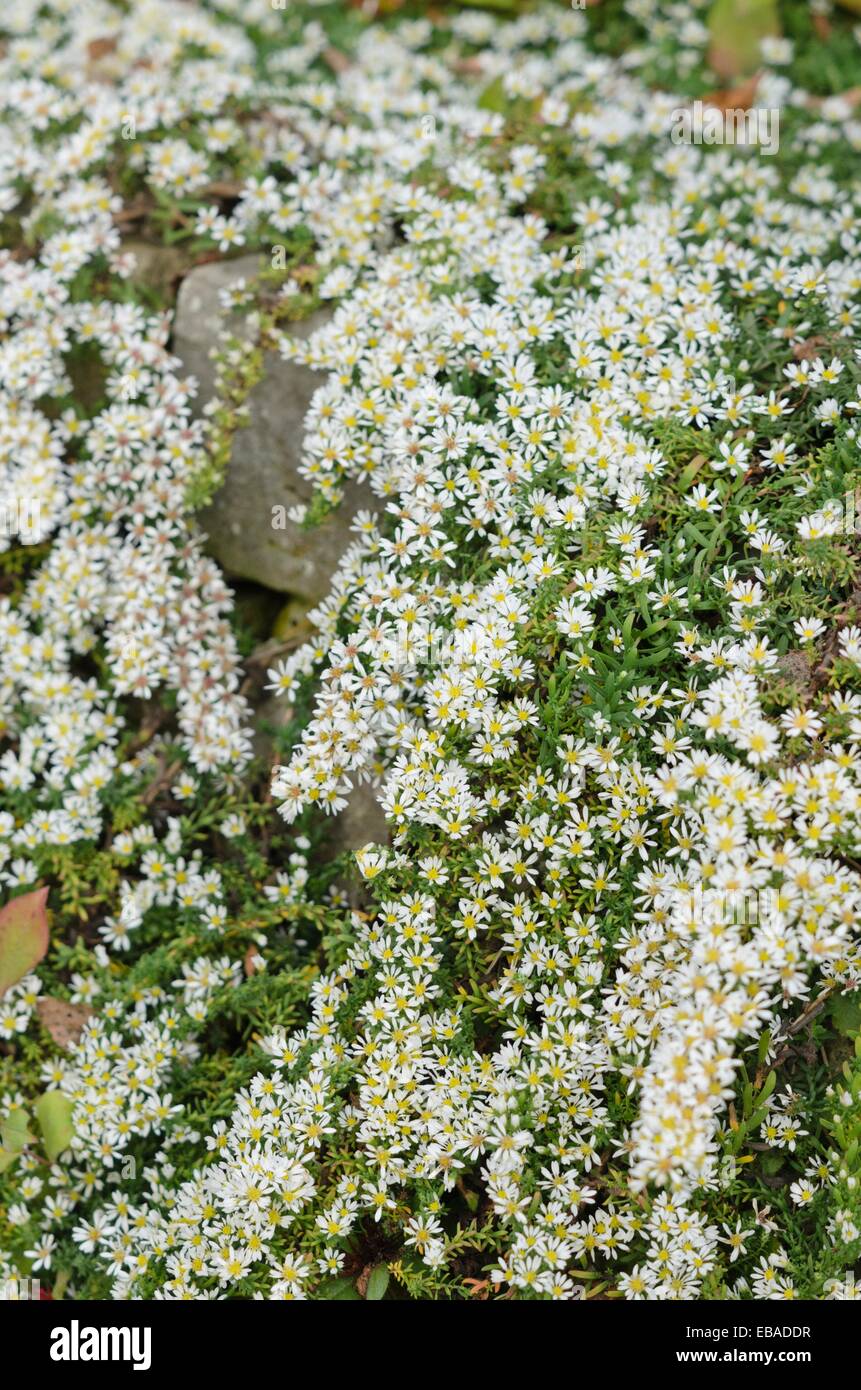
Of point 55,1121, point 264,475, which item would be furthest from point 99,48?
point 55,1121

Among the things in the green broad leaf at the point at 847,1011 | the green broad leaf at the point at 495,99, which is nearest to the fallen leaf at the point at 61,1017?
the green broad leaf at the point at 847,1011

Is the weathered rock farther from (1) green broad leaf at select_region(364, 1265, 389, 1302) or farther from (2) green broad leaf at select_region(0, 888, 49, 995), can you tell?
(1) green broad leaf at select_region(364, 1265, 389, 1302)

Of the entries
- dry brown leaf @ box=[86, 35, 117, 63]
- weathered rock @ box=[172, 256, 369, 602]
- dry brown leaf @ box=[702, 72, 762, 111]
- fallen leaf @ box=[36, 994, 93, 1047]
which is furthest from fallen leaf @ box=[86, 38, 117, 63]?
fallen leaf @ box=[36, 994, 93, 1047]

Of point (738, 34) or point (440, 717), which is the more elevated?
point (738, 34)

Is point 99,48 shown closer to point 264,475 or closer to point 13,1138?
point 264,475

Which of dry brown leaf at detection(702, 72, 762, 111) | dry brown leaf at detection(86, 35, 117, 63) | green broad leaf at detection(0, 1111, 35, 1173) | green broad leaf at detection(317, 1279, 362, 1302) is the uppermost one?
dry brown leaf at detection(86, 35, 117, 63)

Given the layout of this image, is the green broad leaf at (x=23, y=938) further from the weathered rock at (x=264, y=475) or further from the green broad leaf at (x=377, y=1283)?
the weathered rock at (x=264, y=475)
